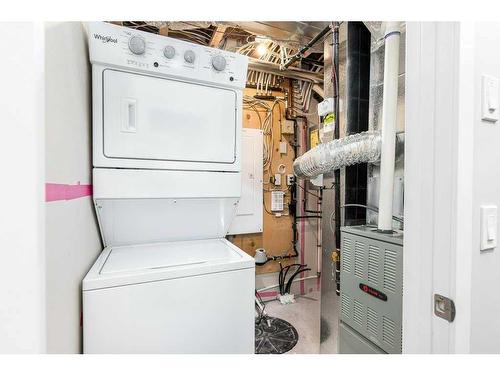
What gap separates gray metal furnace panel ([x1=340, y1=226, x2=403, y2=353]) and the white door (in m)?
0.52

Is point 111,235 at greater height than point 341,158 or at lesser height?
lesser

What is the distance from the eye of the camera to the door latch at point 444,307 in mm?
652

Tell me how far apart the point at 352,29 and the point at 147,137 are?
5.51 feet

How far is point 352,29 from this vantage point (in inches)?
71.6

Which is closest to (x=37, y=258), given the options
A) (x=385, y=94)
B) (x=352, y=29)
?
(x=385, y=94)

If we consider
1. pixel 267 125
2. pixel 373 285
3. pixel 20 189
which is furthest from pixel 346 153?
pixel 267 125

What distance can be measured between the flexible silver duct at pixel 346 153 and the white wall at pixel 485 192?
0.78 m

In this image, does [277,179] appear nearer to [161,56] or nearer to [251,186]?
[251,186]

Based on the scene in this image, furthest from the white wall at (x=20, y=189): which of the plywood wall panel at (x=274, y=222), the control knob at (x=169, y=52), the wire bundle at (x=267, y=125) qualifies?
the wire bundle at (x=267, y=125)

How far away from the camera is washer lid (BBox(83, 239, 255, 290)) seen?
97 centimetres

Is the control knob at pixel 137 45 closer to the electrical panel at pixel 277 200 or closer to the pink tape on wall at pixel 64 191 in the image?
the pink tape on wall at pixel 64 191

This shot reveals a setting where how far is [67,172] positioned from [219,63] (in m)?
0.94

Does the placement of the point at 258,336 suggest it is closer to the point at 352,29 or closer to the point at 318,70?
the point at 352,29

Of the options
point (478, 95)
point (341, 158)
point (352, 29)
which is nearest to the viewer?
point (478, 95)
